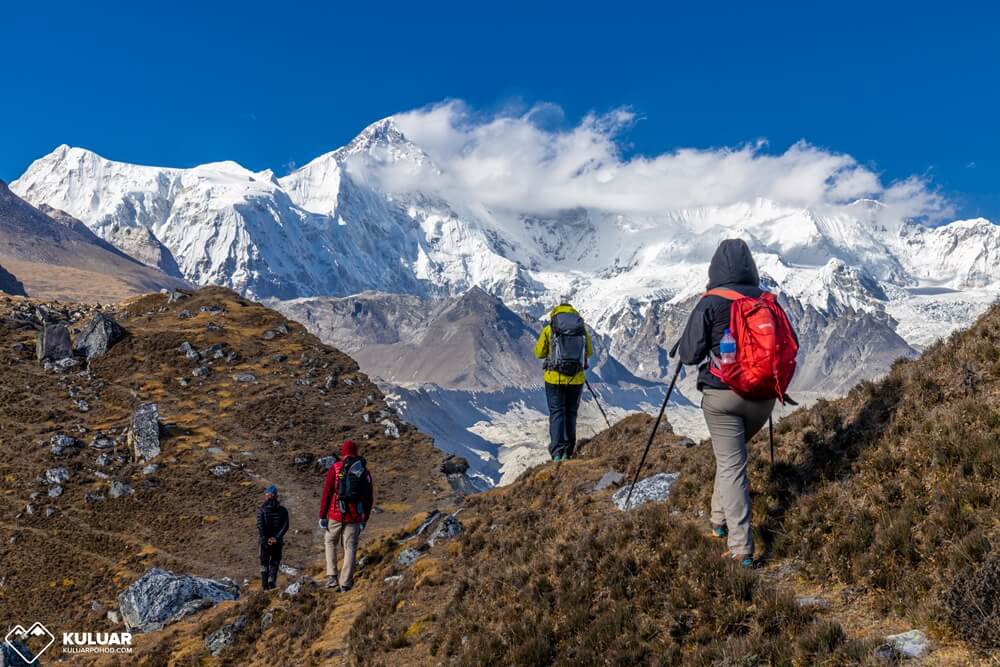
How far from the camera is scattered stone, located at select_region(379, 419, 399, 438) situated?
41.9 metres

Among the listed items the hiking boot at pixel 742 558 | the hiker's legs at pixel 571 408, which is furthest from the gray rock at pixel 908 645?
the hiker's legs at pixel 571 408

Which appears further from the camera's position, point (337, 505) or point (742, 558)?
point (337, 505)

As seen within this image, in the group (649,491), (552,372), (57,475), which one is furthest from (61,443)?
(649,491)

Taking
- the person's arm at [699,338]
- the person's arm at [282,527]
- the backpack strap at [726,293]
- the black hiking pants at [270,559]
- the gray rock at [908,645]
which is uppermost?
the backpack strap at [726,293]

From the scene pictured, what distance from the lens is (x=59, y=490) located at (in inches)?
1268

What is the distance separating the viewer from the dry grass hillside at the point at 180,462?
2623 centimetres

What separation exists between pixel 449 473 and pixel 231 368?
20.0m

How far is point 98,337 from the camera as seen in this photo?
48656 millimetres

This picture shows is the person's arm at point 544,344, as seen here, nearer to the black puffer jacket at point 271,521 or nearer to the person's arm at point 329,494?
the person's arm at point 329,494

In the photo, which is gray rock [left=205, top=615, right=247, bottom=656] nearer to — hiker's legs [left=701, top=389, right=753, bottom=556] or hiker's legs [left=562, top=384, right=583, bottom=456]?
hiker's legs [left=562, top=384, right=583, bottom=456]

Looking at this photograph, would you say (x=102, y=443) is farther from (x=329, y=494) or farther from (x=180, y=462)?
(x=329, y=494)

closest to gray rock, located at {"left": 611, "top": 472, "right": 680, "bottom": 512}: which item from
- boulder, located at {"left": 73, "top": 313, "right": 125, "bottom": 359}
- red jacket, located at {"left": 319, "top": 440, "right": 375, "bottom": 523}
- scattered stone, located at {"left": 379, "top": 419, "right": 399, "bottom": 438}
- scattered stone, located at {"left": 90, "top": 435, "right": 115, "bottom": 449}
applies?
red jacket, located at {"left": 319, "top": 440, "right": 375, "bottom": 523}

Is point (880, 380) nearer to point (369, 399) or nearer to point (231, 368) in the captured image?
point (369, 399)

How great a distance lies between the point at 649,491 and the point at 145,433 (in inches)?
1275
